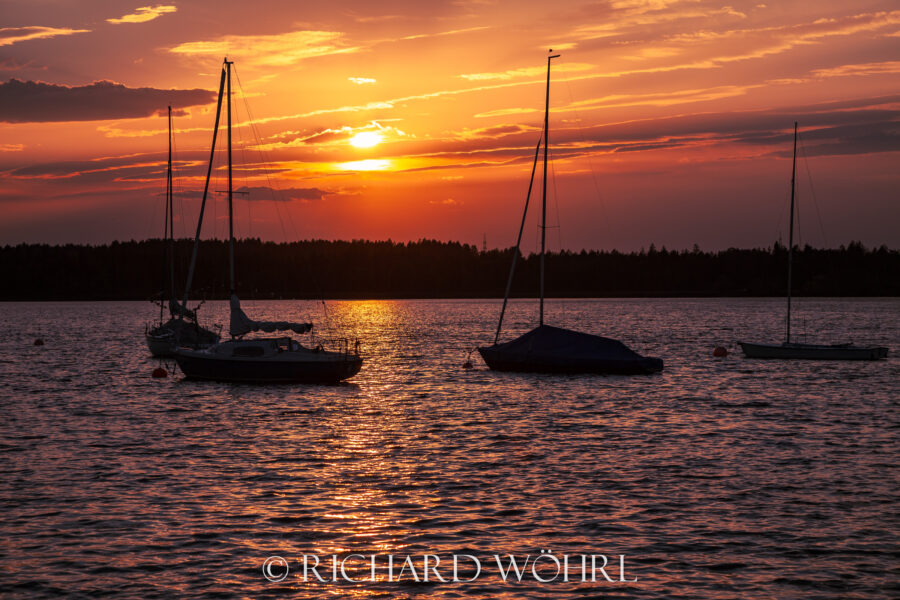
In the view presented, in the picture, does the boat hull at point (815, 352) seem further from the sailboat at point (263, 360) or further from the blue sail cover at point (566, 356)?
the sailboat at point (263, 360)

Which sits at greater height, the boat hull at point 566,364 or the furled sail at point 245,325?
the furled sail at point 245,325

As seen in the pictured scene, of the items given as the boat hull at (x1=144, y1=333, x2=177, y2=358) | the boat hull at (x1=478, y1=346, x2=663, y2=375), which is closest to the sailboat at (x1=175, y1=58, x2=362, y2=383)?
the boat hull at (x1=478, y1=346, x2=663, y2=375)

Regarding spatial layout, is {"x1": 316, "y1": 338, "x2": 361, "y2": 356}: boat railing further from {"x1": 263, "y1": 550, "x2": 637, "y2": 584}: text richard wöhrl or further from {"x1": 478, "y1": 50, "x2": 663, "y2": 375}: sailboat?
{"x1": 263, "y1": 550, "x2": 637, "y2": 584}: text richard wöhrl

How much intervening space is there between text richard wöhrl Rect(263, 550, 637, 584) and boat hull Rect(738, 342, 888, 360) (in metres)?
51.3

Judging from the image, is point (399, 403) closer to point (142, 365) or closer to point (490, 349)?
point (490, 349)

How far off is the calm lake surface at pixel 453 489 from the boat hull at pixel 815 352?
14.7 meters

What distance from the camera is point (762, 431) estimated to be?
34.4 m

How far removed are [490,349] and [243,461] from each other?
2819cm

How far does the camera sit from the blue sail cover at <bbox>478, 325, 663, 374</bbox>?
168 ft

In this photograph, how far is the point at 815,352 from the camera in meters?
63.8

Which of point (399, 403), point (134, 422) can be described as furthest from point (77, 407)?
Result: point (399, 403)

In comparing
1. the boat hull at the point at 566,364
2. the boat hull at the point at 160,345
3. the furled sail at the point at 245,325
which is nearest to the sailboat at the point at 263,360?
the furled sail at the point at 245,325

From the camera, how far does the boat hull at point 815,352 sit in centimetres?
6375

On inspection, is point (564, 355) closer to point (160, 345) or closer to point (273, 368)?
point (273, 368)
